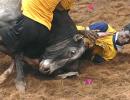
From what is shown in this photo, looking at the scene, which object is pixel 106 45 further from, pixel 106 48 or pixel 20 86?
pixel 20 86

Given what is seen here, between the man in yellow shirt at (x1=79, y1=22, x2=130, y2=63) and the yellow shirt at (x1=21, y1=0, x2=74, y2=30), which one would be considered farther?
the man in yellow shirt at (x1=79, y1=22, x2=130, y2=63)

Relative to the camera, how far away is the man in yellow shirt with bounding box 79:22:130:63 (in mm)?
7172

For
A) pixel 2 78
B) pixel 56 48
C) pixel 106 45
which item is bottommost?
pixel 2 78

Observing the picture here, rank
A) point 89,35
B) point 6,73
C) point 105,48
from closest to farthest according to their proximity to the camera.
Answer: point 6,73 → point 89,35 → point 105,48

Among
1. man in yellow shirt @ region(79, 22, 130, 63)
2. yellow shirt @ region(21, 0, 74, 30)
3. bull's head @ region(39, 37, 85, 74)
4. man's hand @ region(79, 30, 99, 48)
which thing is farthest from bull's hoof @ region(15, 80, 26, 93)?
man in yellow shirt @ region(79, 22, 130, 63)

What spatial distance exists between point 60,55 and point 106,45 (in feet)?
2.54

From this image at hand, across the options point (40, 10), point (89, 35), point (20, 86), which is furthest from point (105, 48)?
point (20, 86)

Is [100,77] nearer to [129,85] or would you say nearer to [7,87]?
[129,85]

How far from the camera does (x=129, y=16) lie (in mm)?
8695

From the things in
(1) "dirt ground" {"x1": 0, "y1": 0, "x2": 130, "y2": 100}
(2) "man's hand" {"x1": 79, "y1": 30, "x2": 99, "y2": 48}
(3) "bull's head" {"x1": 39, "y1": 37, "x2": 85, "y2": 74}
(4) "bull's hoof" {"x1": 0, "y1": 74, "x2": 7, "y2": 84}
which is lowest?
(1) "dirt ground" {"x1": 0, "y1": 0, "x2": 130, "y2": 100}

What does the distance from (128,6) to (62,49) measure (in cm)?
271

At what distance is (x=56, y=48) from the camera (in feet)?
22.2

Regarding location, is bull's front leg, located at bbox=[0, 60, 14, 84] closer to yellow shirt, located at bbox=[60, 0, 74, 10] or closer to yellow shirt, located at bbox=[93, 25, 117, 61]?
yellow shirt, located at bbox=[60, 0, 74, 10]

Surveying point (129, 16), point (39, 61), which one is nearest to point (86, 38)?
point (39, 61)
